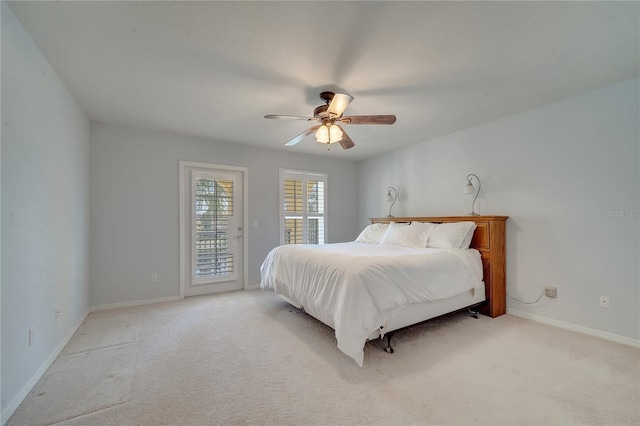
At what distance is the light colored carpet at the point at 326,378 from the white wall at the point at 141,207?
2.59 ft

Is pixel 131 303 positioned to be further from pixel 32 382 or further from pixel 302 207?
pixel 302 207

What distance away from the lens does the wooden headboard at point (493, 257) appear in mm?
3023

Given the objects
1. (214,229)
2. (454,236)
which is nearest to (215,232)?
(214,229)

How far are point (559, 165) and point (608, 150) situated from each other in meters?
0.37

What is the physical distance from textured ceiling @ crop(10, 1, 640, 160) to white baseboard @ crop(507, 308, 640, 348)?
2.32 meters

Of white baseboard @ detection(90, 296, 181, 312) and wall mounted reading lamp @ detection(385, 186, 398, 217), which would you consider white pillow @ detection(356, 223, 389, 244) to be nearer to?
wall mounted reading lamp @ detection(385, 186, 398, 217)

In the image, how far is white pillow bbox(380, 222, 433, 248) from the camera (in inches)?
135

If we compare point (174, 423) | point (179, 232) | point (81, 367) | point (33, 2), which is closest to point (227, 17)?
point (33, 2)

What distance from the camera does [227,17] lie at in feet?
5.33

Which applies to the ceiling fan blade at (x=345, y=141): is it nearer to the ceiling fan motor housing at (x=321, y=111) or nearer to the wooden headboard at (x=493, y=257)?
the ceiling fan motor housing at (x=321, y=111)

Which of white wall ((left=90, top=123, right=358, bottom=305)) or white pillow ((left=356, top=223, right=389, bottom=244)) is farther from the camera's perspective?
white pillow ((left=356, top=223, right=389, bottom=244))

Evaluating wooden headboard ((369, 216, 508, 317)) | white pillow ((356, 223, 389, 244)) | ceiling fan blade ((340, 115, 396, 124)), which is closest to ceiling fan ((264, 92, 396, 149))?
ceiling fan blade ((340, 115, 396, 124))

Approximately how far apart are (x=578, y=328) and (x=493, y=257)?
95cm

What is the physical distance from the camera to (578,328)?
8.64 feet
